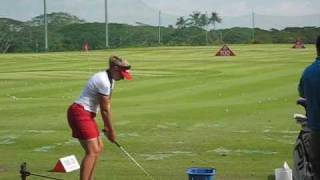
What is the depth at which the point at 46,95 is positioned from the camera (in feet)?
85.2

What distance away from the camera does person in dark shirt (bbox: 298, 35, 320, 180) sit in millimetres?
6766

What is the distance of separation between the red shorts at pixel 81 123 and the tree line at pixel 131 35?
110m

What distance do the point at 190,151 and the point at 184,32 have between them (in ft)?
459

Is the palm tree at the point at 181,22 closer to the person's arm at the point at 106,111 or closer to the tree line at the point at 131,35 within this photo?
the tree line at the point at 131,35

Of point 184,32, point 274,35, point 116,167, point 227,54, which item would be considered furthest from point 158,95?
point 184,32

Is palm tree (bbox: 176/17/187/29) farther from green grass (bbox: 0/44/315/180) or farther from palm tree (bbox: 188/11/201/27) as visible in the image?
green grass (bbox: 0/44/315/180)

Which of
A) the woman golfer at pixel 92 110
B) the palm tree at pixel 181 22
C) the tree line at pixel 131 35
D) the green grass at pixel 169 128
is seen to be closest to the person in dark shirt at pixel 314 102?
the woman golfer at pixel 92 110

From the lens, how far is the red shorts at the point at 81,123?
9.39 m

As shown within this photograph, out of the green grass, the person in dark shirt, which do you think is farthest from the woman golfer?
the person in dark shirt

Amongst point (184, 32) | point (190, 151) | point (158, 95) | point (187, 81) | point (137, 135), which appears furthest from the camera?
point (184, 32)

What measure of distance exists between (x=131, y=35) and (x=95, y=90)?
14479 cm

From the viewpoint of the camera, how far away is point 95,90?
9.40 meters

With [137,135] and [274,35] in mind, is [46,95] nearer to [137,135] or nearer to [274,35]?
[137,135]

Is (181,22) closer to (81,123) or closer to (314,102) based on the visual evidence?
(81,123)
